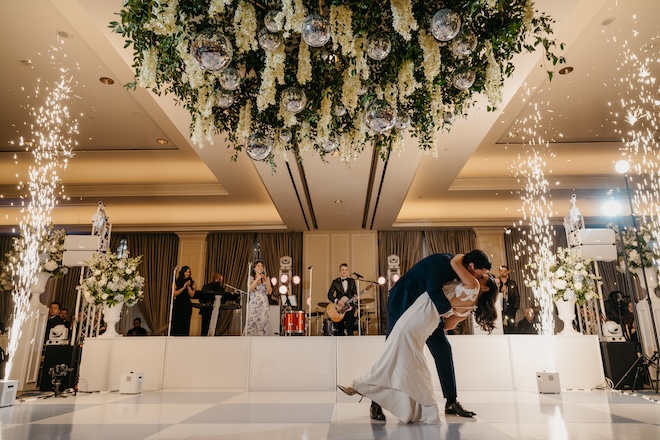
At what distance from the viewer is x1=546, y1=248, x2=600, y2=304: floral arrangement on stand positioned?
5762 millimetres

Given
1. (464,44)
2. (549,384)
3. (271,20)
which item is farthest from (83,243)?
(549,384)

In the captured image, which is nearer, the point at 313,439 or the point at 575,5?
the point at 313,439

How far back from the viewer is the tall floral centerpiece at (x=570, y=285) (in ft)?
18.9

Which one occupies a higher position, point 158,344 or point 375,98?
point 375,98

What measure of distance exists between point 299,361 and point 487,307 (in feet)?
9.41

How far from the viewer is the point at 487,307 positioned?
3234 mm

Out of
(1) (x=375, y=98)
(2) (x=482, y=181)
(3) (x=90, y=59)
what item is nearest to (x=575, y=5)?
(1) (x=375, y=98)

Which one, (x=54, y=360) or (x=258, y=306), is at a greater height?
(x=258, y=306)

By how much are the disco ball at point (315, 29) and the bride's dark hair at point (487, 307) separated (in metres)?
2.00

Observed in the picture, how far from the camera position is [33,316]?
22.5 ft

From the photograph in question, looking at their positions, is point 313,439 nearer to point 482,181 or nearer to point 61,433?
point 61,433

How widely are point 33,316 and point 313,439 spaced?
6.34m

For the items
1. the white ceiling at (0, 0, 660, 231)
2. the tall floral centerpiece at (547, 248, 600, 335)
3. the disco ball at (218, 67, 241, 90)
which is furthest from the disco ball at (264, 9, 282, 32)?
the tall floral centerpiece at (547, 248, 600, 335)

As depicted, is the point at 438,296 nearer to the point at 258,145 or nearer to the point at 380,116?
the point at 380,116
